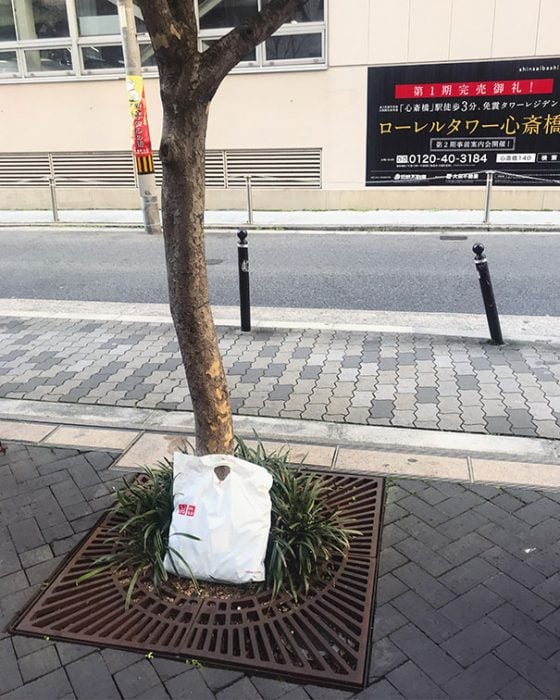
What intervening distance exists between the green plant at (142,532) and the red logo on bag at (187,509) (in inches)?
4.1

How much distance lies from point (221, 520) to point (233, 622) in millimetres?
441

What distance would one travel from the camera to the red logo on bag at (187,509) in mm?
3055

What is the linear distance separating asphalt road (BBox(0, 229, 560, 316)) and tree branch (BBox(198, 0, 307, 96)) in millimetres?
5153

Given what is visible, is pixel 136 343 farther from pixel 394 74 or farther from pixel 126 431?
pixel 394 74

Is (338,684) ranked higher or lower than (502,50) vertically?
lower

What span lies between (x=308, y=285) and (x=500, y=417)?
4.74 metres

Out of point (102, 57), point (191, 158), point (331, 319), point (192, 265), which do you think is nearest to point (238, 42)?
point (191, 158)

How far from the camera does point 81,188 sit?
17.6m

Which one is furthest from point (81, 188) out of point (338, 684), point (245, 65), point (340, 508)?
point (338, 684)

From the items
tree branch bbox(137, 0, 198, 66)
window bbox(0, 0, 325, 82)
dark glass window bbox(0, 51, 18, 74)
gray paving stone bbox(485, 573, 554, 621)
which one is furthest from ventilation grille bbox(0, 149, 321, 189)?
gray paving stone bbox(485, 573, 554, 621)

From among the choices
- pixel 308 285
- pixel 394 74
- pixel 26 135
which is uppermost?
pixel 394 74

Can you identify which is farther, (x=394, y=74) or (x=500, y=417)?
(x=394, y=74)

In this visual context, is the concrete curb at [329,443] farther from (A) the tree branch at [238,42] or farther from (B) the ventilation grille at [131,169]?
(B) the ventilation grille at [131,169]

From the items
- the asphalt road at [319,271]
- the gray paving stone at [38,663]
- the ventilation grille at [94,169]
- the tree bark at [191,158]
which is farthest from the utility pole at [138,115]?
the gray paving stone at [38,663]
